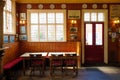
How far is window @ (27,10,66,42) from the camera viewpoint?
403 inches

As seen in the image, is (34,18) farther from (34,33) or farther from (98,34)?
(98,34)

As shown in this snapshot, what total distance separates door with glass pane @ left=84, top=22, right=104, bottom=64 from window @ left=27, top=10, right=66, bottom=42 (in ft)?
4.22

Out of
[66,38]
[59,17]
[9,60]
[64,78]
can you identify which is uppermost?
[59,17]

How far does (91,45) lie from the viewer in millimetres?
10375

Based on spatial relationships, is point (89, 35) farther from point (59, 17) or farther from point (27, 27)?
point (27, 27)

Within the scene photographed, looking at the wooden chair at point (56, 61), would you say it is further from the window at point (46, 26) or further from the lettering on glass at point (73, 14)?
the lettering on glass at point (73, 14)

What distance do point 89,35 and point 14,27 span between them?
3909 millimetres

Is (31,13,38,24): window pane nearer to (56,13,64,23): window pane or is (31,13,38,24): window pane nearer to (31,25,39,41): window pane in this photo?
(31,25,39,41): window pane

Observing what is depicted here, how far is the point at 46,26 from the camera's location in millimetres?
10273

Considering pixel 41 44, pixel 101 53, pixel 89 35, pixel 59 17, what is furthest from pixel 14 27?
pixel 101 53

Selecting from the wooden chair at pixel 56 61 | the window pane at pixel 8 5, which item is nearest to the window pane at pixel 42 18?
the window pane at pixel 8 5

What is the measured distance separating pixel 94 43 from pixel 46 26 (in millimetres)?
2703

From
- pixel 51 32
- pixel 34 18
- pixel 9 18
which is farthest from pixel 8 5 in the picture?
pixel 51 32

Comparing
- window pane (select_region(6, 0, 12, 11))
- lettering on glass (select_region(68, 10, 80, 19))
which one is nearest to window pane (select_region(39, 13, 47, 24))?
lettering on glass (select_region(68, 10, 80, 19))
